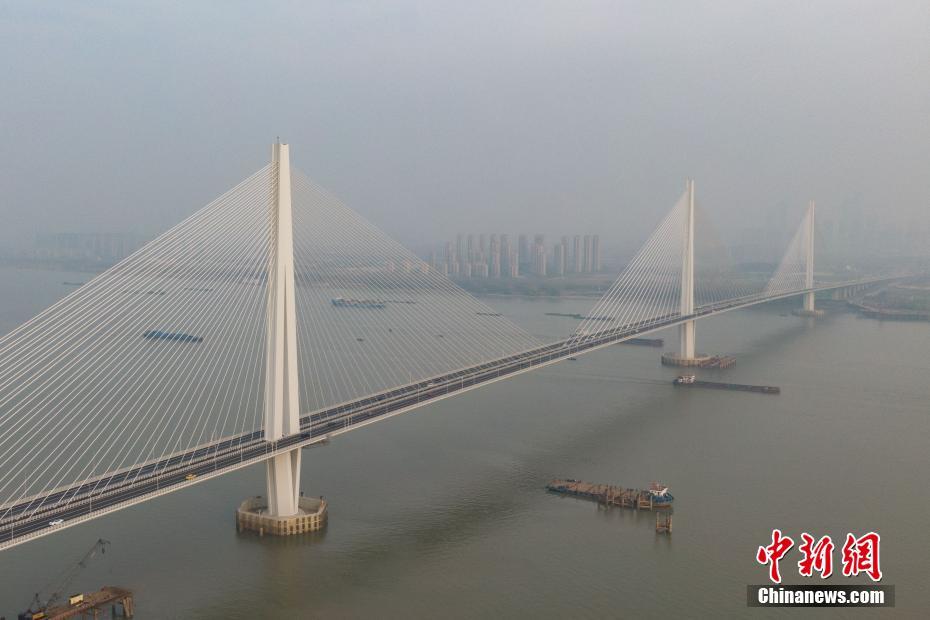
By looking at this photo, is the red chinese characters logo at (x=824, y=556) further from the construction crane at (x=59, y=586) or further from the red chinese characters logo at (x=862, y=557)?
the construction crane at (x=59, y=586)

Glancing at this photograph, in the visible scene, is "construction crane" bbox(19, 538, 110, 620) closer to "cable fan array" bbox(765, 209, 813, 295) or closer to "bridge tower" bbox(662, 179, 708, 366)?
"bridge tower" bbox(662, 179, 708, 366)

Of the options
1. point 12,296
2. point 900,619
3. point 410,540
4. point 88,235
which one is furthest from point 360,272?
point 88,235

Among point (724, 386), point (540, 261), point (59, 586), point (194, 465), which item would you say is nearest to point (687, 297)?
point (724, 386)

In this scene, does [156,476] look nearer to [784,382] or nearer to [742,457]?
[742,457]

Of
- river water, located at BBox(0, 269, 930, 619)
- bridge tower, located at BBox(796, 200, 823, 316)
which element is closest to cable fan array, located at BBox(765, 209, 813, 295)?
bridge tower, located at BBox(796, 200, 823, 316)

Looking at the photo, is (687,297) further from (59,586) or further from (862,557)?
(59,586)
